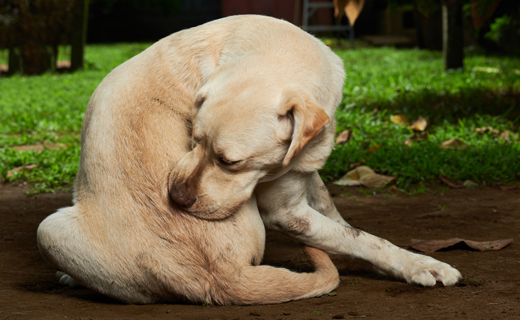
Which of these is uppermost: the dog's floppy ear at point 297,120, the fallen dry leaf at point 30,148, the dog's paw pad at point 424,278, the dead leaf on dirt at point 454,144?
the dog's floppy ear at point 297,120

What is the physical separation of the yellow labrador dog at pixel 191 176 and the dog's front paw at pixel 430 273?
0.02 metres

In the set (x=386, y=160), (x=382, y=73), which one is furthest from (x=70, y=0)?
(x=386, y=160)

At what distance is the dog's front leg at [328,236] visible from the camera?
2.71 metres

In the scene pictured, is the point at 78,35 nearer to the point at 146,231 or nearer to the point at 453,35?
the point at 453,35

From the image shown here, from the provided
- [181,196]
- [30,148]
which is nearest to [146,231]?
[181,196]

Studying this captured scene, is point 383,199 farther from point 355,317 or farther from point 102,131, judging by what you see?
point 102,131

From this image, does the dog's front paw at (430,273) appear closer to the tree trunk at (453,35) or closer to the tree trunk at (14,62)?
the tree trunk at (453,35)

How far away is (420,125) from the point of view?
5.88 metres

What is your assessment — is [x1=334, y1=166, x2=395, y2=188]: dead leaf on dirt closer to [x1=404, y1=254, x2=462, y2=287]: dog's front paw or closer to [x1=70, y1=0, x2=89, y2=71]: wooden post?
[x1=404, y1=254, x2=462, y2=287]: dog's front paw

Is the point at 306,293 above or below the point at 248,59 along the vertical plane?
below

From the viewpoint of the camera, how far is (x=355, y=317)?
2.24 m

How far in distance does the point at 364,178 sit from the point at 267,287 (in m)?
2.47

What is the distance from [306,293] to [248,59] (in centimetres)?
114

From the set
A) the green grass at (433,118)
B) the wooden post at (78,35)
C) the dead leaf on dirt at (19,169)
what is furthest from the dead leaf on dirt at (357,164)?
the wooden post at (78,35)
